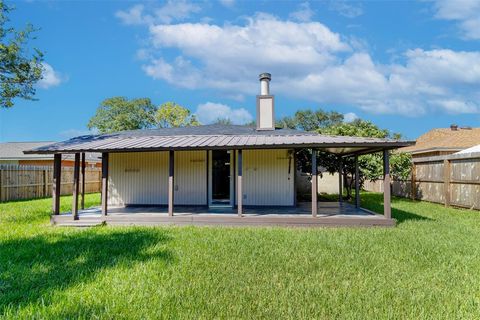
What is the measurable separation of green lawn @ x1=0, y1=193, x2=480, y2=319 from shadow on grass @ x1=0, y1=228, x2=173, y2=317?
0.06 feet

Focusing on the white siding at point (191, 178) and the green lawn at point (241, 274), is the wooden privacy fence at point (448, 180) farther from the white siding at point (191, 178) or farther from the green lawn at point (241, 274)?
the white siding at point (191, 178)

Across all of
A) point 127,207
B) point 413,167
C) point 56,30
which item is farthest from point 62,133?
point 413,167

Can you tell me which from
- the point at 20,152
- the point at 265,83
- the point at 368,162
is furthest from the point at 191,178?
the point at 20,152

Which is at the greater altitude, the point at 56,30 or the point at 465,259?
the point at 56,30

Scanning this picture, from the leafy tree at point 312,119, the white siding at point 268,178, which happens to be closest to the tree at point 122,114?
the leafy tree at point 312,119

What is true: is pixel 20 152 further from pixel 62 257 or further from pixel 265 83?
pixel 62 257

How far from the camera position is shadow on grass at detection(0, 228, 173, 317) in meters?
4.02

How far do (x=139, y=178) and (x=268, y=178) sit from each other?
478 centimetres

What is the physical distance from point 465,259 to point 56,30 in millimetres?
18323

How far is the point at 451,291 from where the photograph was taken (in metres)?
3.88

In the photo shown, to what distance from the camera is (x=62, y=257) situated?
17.7 feet

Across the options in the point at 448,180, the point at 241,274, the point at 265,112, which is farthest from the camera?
the point at 265,112

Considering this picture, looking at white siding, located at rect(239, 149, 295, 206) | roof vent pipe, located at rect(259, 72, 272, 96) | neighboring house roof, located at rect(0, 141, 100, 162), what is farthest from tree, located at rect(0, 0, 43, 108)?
white siding, located at rect(239, 149, 295, 206)

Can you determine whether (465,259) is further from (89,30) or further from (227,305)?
(89,30)
